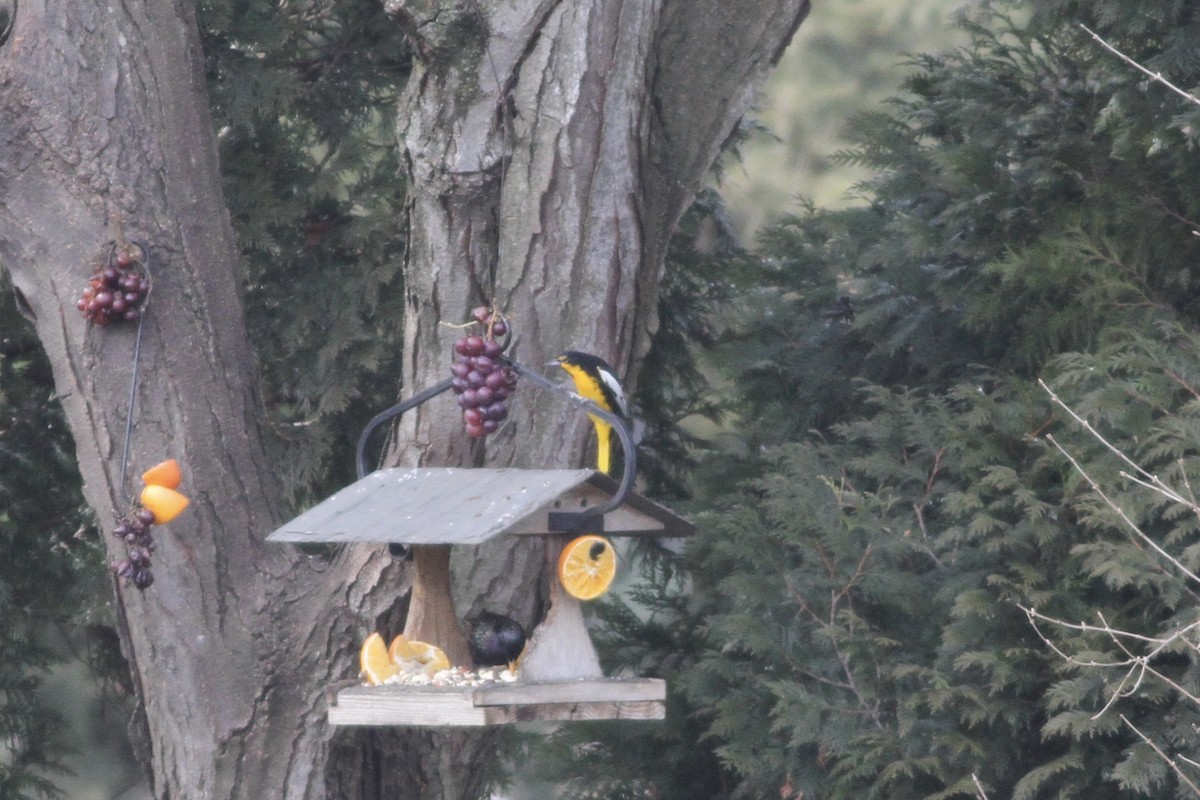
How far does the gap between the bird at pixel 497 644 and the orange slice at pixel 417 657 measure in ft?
0.26

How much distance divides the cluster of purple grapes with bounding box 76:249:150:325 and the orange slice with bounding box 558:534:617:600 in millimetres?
1061

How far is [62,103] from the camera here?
9.02 feet

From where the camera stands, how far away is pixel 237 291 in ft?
9.52

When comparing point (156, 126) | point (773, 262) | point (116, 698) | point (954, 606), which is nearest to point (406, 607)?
point (156, 126)

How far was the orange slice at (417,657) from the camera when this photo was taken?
7.69 ft

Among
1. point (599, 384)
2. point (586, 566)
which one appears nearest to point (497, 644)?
point (586, 566)

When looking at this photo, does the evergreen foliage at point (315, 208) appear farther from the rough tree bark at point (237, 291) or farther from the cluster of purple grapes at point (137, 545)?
the cluster of purple grapes at point (137, 545)

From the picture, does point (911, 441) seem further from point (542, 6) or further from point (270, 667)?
point (270, 667)

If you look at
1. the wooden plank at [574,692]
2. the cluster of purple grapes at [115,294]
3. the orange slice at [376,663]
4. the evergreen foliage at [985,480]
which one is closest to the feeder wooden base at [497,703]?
the wooden plank at [574,692]

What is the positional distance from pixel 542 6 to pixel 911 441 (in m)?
1.49

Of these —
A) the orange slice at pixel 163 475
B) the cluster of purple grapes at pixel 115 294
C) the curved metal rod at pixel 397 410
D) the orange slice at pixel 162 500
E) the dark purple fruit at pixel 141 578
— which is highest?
the cluster of purple grapes at pixel 115 294

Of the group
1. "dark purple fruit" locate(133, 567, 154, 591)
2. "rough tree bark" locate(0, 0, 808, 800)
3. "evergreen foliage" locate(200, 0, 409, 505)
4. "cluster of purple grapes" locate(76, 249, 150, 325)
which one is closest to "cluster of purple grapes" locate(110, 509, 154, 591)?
"dark purple fruit" locate(133, 567, 154, 591)

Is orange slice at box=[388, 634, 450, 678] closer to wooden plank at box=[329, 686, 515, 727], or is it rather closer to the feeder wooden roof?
wooden plank at box=[329, 686, 515, 727]

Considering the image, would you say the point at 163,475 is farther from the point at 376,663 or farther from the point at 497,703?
the point at 497,703
